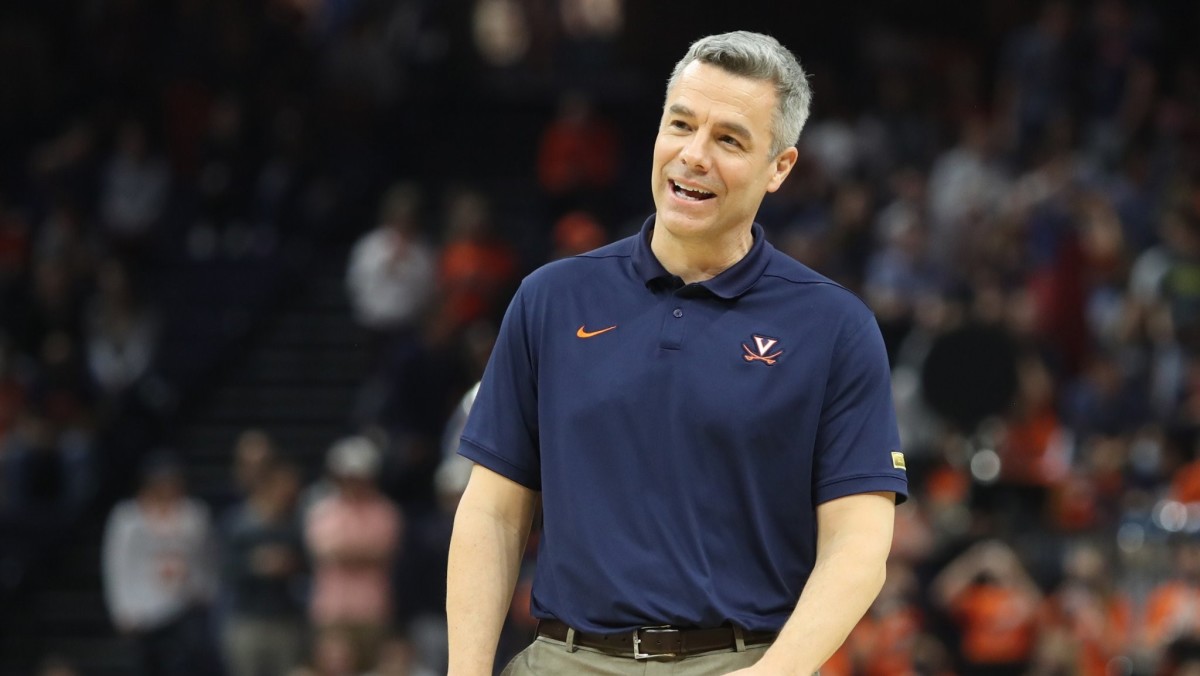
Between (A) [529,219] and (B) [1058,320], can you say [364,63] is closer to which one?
(A) [529,219]

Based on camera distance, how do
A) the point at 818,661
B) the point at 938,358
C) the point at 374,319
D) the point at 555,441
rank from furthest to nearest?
1. the point at 374,319
2. the point at 938,358
3. the point at 555,441
4. the point at 818,661

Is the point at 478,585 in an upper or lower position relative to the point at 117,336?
upper

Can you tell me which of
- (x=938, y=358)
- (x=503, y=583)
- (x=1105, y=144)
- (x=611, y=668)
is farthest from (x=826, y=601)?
(x=1105, y=144)

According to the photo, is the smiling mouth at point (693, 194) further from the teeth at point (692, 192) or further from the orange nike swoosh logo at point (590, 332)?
the orange nike swoosh logo at point (590, 332)

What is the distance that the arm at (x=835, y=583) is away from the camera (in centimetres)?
363

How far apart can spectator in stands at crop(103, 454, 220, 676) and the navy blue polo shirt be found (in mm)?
10328

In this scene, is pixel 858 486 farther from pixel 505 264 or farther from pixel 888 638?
pixel 505 264

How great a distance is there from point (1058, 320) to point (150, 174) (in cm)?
884

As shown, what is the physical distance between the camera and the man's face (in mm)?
3836

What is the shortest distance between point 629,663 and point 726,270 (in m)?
0.82

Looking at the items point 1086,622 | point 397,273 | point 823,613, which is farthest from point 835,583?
point 397,273

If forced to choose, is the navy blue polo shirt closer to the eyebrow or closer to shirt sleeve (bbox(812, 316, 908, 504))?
shirt sleeve (bbox(812, 316, 908, 504))

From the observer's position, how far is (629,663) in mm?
3750

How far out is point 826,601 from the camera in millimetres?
3682
